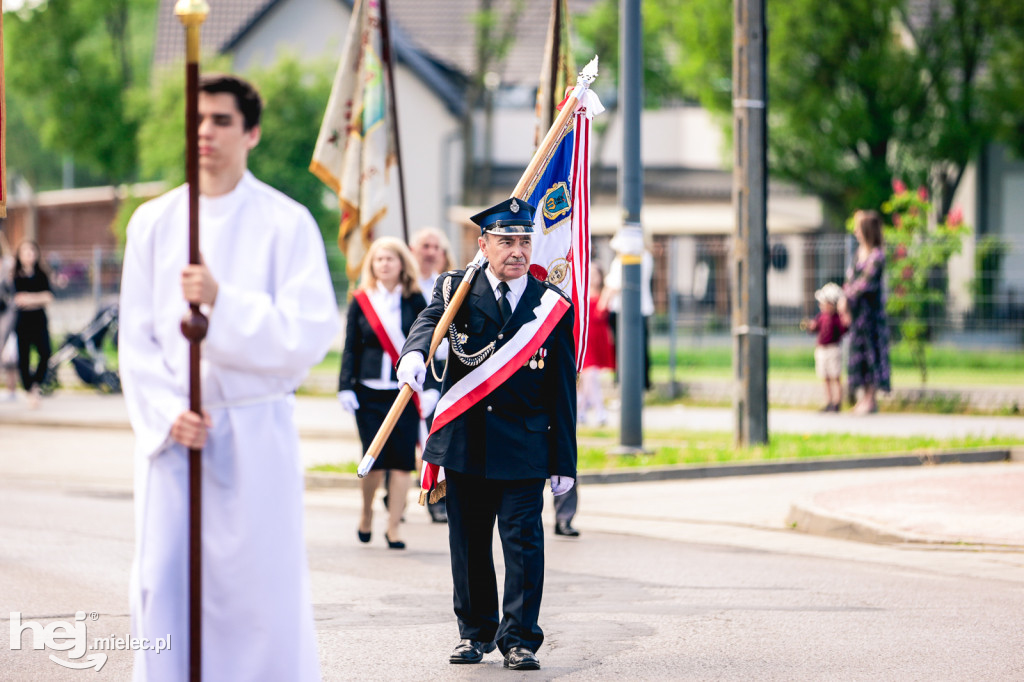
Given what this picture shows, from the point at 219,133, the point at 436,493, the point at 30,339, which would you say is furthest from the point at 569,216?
the point at 30,339

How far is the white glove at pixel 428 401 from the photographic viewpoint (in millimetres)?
9133

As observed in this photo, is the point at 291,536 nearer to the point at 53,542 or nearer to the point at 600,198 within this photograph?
the point at 53,542

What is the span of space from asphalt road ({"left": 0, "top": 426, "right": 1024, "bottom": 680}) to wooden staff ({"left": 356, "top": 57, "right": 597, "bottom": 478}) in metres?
0.84

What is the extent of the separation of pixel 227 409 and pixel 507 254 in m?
2.19

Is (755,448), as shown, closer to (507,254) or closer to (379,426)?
(379,426)

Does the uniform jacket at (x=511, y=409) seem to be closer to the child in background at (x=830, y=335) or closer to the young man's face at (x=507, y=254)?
the young man's face at (x=507, y=254)

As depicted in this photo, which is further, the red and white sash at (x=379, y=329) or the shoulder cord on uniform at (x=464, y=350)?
the red and white sash at (x=379, y=329)

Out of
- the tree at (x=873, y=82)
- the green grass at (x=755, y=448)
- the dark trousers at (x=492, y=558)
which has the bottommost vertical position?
the green grass at (x=755, y=448)

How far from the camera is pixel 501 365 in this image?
602 centimetres

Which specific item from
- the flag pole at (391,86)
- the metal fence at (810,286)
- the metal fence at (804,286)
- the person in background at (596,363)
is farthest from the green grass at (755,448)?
the metal fence at (810,286)

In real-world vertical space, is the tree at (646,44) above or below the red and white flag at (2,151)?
above

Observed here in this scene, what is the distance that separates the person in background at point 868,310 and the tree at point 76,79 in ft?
79.5

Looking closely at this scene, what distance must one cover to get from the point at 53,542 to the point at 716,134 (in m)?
30.1

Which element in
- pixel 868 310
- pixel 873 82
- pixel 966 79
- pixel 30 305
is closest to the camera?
pixel 868 310
